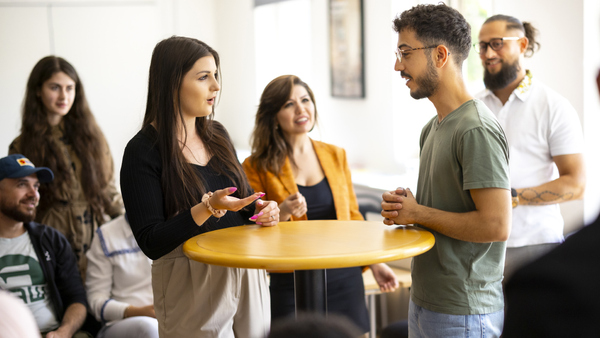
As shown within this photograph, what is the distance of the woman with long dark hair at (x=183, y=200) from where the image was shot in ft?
5.85

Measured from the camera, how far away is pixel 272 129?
118 inches

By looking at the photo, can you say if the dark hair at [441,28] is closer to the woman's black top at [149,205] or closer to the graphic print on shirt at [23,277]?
the woman's black top at [149,205]

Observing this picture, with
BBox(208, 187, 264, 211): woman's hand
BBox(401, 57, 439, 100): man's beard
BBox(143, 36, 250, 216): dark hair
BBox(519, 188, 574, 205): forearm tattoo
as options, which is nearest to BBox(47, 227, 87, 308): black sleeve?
BBox(143, 36, 250, 216): dark hair

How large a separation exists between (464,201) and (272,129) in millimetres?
1420

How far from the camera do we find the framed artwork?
15.6ft

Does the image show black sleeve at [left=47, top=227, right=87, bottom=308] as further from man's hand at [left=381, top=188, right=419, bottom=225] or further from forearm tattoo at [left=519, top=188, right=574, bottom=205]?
forearm tattoo at [left=519, top=188, right=574, bottom=205]

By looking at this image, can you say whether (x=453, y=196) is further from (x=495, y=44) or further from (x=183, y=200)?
(x=495, y=44)

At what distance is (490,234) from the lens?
169 centimetres

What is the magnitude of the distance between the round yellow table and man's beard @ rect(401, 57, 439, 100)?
46 cm

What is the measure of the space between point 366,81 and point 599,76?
4.01 m

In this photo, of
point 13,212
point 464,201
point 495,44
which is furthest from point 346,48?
point 464,201

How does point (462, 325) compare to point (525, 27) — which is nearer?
point (462, 325)

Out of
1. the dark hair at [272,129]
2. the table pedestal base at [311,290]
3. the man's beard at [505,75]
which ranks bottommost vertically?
the table pedestal base at [311,290]

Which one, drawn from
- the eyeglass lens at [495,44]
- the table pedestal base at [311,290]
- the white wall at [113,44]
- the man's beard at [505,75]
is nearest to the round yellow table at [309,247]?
the table pedestal base at [311,290]
